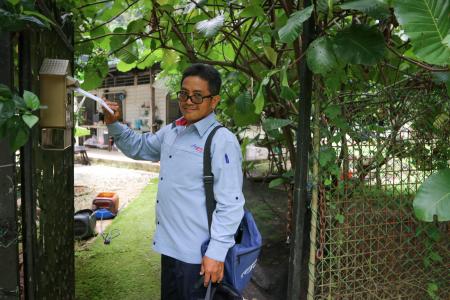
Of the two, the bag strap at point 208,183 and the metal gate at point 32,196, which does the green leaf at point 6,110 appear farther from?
the bag strap at point 208,183

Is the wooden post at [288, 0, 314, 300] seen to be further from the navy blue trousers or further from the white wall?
the white wall

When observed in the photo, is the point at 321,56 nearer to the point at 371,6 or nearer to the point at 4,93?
the point at 371,6

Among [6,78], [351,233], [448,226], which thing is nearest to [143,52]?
[6,78]

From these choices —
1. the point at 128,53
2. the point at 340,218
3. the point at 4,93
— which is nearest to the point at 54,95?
the point at 4,93

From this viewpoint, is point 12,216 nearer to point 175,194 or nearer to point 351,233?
point 175,194

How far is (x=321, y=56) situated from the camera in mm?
1555

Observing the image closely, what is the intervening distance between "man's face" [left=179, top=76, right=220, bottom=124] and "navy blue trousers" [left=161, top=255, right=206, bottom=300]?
79 cm

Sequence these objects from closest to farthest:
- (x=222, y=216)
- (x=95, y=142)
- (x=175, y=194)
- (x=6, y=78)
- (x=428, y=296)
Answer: (x=6, y=78)
(x=222, y=216)
(x=175, y=194)
(x=428, y=296)
(x=95, y=142)

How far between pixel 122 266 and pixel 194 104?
2502mm

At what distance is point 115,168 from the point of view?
10.8 m

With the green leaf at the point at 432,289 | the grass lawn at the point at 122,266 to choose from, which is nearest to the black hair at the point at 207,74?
the green leaf at the point at 432,289

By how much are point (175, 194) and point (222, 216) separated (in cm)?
30

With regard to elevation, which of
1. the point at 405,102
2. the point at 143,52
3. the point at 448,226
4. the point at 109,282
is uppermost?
the point at 143,52

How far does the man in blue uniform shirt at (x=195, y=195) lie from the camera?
71.6 inches
